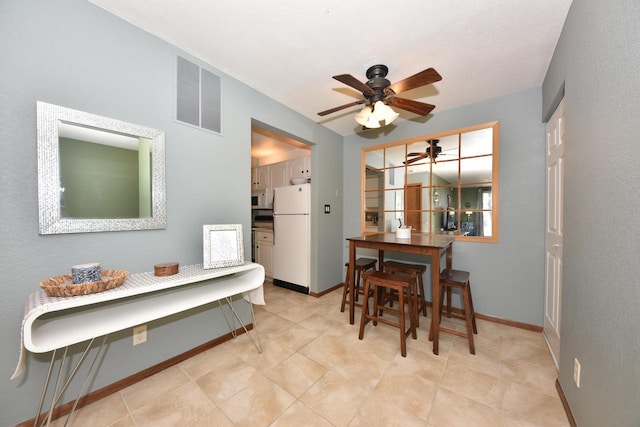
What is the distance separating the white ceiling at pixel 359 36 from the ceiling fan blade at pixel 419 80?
32 centimetres

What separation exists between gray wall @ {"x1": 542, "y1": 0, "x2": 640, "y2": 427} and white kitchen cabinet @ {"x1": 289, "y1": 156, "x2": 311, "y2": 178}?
2.94 m

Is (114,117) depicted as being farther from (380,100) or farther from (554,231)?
(554,231)

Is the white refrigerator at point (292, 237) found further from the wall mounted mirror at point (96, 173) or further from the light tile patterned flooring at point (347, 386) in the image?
the wall mounted mirror at point (96, 173)

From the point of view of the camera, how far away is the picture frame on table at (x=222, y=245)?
5.85 feet

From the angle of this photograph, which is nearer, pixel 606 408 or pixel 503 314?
pixel 606 408

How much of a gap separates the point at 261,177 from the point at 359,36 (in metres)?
3.39

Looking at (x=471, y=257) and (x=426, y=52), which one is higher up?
(x=426, y=52)

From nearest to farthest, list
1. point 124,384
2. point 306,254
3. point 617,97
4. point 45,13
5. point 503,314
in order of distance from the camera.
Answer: point 617,97 → point 45,13 → point 124,384 → point 503,314 → point 306,254

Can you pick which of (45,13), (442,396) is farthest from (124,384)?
(45,13)

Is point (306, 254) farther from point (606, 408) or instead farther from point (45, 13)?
point (45, 13)

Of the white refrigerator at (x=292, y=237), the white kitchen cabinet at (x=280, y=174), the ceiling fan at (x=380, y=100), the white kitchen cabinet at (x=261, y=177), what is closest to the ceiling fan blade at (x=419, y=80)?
the ceiling fan at (x=380, y=100)

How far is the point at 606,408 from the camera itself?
94 cm

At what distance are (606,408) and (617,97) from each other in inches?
50.5

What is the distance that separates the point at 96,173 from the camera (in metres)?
1.47
